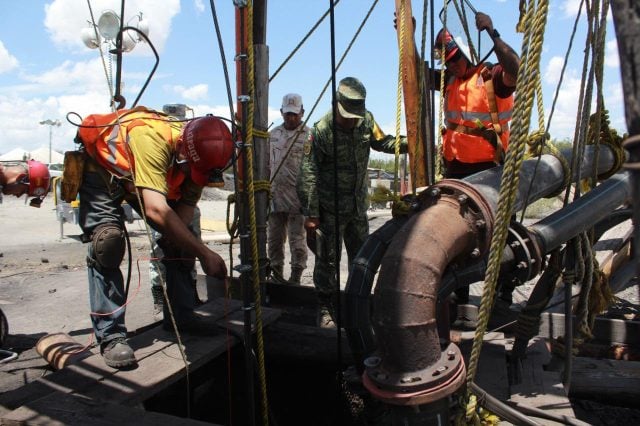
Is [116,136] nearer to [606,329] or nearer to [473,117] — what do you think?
[473,117]

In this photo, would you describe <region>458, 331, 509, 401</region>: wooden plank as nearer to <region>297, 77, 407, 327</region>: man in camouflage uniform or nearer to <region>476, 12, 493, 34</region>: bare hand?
<region>297, 77, 407, 327</region>: man in camouflage uniform

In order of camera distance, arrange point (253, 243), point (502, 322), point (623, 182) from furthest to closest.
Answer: point (502, 322)
point (623, 182)
point (253, 243)

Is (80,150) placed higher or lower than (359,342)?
higher

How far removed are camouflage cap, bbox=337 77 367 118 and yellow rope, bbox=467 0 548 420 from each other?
8.65ft

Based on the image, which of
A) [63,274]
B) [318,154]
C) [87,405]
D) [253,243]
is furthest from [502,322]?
[63,274]

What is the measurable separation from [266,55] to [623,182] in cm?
233

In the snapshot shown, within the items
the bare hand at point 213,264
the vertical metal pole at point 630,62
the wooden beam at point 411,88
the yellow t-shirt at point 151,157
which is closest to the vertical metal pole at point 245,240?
the bare hand at point 213,264

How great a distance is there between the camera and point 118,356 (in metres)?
2.78

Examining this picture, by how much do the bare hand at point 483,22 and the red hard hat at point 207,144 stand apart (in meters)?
1.90

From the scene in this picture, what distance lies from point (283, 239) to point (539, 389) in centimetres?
353

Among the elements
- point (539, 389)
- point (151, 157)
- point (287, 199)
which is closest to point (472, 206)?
point (539, 389)

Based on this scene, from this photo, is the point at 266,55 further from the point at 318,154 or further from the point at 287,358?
the point at 287,358

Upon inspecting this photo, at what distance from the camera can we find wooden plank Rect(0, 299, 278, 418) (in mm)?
2514

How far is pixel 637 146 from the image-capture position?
844mm
